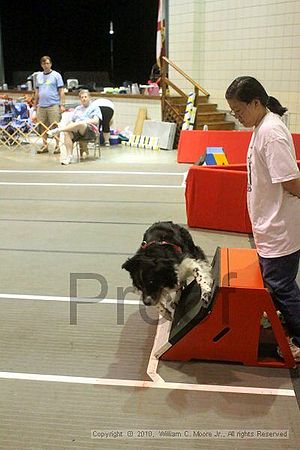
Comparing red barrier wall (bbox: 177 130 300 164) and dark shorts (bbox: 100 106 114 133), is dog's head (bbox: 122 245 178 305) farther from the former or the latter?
dark shorts (bbox: 100 106 114 133)

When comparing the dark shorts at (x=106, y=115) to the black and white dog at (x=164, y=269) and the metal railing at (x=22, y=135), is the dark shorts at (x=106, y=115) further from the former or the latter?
the black and white dog at (x=164, y=269)

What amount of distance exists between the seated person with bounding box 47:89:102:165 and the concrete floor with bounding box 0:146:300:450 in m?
3.20

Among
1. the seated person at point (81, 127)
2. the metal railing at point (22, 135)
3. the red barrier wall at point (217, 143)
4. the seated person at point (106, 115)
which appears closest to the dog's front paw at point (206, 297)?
the red barrier wall at point (217, 143)

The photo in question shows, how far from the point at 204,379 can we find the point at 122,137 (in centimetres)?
822

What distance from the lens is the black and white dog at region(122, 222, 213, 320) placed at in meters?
2.41

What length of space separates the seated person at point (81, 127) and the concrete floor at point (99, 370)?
3.20 meters

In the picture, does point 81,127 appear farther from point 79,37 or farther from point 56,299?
point 79,37

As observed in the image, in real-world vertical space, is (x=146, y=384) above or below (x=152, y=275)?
below

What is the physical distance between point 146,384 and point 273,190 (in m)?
1.11

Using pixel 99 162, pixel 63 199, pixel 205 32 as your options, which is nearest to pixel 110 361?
pixel 63 199

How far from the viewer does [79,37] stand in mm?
15148

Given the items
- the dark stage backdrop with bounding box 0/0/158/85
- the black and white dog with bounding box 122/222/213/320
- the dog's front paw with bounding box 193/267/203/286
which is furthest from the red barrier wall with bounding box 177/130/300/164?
the dark stage backdrop with bounding box 0/0/158/85

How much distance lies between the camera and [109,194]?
5879 millimetres

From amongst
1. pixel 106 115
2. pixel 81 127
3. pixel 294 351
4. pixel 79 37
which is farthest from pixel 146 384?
pixel 79 37
